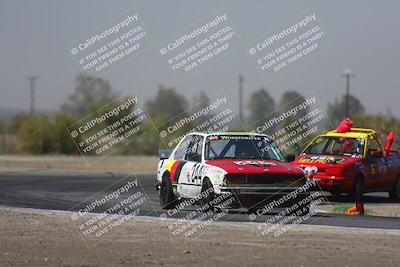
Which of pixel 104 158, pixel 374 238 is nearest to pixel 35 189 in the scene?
pixel 374 238

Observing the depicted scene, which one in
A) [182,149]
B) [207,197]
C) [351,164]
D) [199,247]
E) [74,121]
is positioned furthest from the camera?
[74,121]

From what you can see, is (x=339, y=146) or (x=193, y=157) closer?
(x=193, y=157)

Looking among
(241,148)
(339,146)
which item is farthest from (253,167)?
(339,146)

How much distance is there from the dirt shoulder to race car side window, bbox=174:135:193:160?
127 inches

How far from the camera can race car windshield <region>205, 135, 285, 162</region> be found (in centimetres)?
1728

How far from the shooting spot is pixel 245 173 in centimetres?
1600

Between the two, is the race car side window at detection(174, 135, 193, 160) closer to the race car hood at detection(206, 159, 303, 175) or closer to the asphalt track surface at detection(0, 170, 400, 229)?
the asphalt track surface at detection(0, 170, 400, 229)

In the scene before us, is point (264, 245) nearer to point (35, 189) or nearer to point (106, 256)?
point (106, 256)

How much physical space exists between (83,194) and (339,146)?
20.5ft

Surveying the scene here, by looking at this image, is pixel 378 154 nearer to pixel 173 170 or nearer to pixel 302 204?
pixel 302 204

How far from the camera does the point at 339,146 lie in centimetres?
2200

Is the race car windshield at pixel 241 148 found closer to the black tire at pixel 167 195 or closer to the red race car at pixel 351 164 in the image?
the black tire at pixel 167 195

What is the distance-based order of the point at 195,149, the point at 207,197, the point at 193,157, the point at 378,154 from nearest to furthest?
1. the point at 207,197
2. the point at 193,157
3. the point at 195,149
4. the point at 378,154

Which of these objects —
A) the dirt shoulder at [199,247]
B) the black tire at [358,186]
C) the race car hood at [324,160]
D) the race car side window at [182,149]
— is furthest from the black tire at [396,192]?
the dirt shoulder at [199,247]
